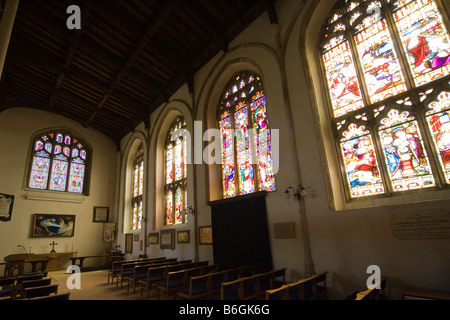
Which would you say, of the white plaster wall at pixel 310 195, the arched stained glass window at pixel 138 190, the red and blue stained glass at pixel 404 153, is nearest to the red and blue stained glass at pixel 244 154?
the white plaster wall at pixel 310 195

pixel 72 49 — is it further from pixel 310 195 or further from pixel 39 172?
pixel 310 195

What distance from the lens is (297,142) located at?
5.25 m

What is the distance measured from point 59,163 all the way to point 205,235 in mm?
8745

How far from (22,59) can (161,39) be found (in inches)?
181

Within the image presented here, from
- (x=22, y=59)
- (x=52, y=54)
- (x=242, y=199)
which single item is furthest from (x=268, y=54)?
(x=22, y=59)

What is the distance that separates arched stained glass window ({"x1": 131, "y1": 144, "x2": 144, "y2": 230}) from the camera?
11422 mm

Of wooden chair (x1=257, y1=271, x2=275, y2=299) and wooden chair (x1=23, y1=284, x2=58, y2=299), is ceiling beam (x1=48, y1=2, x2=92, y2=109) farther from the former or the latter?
wooden chair (x1=257, y1=271, x2=275, y2=299)

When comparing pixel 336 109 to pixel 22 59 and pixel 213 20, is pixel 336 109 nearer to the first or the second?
pixel 213 20

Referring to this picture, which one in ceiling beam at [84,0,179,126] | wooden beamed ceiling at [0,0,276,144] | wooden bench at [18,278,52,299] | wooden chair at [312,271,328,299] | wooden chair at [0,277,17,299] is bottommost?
wooden chair at [312,271,328,299]

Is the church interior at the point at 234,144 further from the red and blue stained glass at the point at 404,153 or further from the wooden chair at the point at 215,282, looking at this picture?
the wooden chair at the point at 215,282

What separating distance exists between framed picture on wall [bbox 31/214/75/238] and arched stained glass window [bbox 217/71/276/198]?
8.23 meters

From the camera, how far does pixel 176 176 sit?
946 centimetres

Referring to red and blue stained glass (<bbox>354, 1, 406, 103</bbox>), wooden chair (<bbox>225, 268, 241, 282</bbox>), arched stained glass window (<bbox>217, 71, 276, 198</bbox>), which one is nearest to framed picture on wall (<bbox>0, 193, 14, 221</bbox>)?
arched stained glass window (<bbox>217, 71, 276, 198</bbox>)

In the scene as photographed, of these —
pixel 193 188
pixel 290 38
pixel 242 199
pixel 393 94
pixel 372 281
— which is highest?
pixel 290 38
